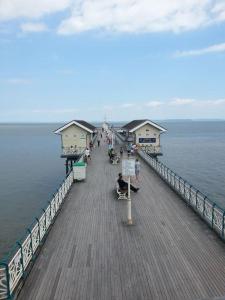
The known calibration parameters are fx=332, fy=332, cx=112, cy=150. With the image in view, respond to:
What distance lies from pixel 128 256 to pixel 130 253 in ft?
0.84

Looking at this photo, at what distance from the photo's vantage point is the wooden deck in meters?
9.05

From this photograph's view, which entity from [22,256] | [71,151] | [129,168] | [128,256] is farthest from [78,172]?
[71,151]

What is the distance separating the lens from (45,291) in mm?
9078

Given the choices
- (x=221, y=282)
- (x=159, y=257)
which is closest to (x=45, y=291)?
(x=159, y=257)

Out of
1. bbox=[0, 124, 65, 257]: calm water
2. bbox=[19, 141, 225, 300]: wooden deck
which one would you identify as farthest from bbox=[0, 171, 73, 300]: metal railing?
bbox=[0, 124, 65, 257]: calm water

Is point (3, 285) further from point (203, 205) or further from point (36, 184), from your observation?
point (36, 184)

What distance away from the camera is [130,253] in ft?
37.3

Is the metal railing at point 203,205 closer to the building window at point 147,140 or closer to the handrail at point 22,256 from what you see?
the handrail at point 22,256

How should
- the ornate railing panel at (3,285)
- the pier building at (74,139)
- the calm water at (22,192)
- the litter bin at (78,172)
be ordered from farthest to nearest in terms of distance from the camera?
the pier building at (74,139)
the calm water at (22,192)
the litter bin at (78,172)
the ornate railing panel at (3,285)

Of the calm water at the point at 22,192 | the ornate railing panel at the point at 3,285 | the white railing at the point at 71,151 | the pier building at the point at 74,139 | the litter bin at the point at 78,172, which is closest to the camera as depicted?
the ornate railing panel at the point at 3,285

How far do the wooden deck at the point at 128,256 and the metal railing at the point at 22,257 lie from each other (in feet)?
0.97

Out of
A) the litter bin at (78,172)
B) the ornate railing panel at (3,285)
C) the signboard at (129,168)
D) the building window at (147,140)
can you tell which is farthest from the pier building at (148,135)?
the ornate railing panel at (3,285)

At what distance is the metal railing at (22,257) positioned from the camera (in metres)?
8.59

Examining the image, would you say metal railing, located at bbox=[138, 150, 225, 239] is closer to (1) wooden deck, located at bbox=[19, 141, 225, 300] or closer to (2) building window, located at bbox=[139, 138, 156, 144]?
(1) wooden deck, located at bbox=[19, 141, 225, 300]
